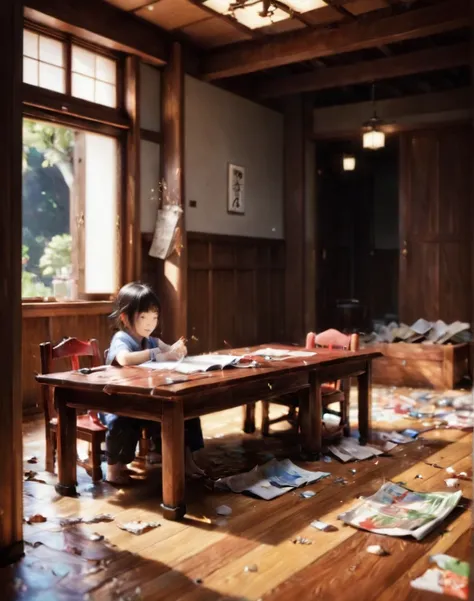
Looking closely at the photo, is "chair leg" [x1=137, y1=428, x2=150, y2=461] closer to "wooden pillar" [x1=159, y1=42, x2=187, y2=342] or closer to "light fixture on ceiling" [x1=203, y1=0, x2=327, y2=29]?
"wooden pillar" [x1=159, y1=42, x2=187, y2=342]

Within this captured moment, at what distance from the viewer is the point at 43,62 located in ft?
18.8

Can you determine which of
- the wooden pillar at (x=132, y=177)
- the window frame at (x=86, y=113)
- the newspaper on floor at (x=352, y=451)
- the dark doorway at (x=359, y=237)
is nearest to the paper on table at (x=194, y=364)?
the newspaper on floor at (x=352, y=451)

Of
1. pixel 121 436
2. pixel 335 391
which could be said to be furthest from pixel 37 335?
pixel 335 391

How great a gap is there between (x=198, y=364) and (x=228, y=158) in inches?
186

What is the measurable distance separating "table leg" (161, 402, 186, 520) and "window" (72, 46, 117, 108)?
157 inches

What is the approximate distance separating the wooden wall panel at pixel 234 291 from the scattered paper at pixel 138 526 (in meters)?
4.28

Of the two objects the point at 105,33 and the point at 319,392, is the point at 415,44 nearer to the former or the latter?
the point at 105,33

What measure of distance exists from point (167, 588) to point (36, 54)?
4.83 meters

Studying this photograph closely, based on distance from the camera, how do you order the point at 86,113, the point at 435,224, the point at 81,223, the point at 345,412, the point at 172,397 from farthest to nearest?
the point at 435,224 < the point at 81,223 < the point at 86,113 < the point at 345,412 < the point at 172,397

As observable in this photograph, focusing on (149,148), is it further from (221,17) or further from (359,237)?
(359,237)

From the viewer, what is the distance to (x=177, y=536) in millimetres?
2980

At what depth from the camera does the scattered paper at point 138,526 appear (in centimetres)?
303

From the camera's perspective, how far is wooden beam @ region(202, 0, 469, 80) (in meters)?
5.73

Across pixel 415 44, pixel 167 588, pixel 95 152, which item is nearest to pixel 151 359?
pixel 167 588
